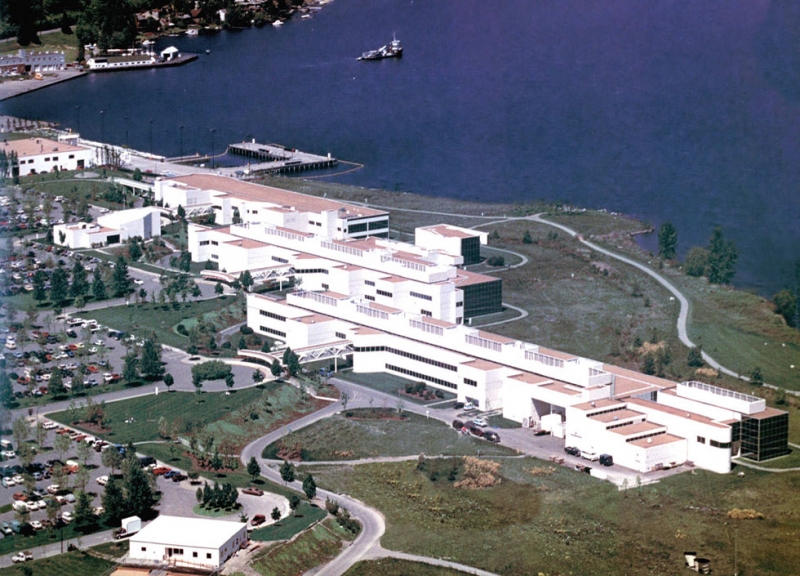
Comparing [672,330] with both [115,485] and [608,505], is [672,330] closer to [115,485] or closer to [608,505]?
[608,505]

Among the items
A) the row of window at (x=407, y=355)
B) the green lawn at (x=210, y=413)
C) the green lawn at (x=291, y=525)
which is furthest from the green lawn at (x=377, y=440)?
the green lawn at (x=291, y=525)

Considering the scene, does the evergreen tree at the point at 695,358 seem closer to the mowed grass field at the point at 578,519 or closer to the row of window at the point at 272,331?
the mowed grass field at the point at 578,519

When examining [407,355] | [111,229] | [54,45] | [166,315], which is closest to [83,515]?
[407,355]

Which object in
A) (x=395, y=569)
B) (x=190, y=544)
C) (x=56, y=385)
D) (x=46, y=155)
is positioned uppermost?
(x=46, y=155)

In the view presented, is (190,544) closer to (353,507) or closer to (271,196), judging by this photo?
(353,507)

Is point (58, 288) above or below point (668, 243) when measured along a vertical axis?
below

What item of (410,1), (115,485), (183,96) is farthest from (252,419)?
(410,1)
